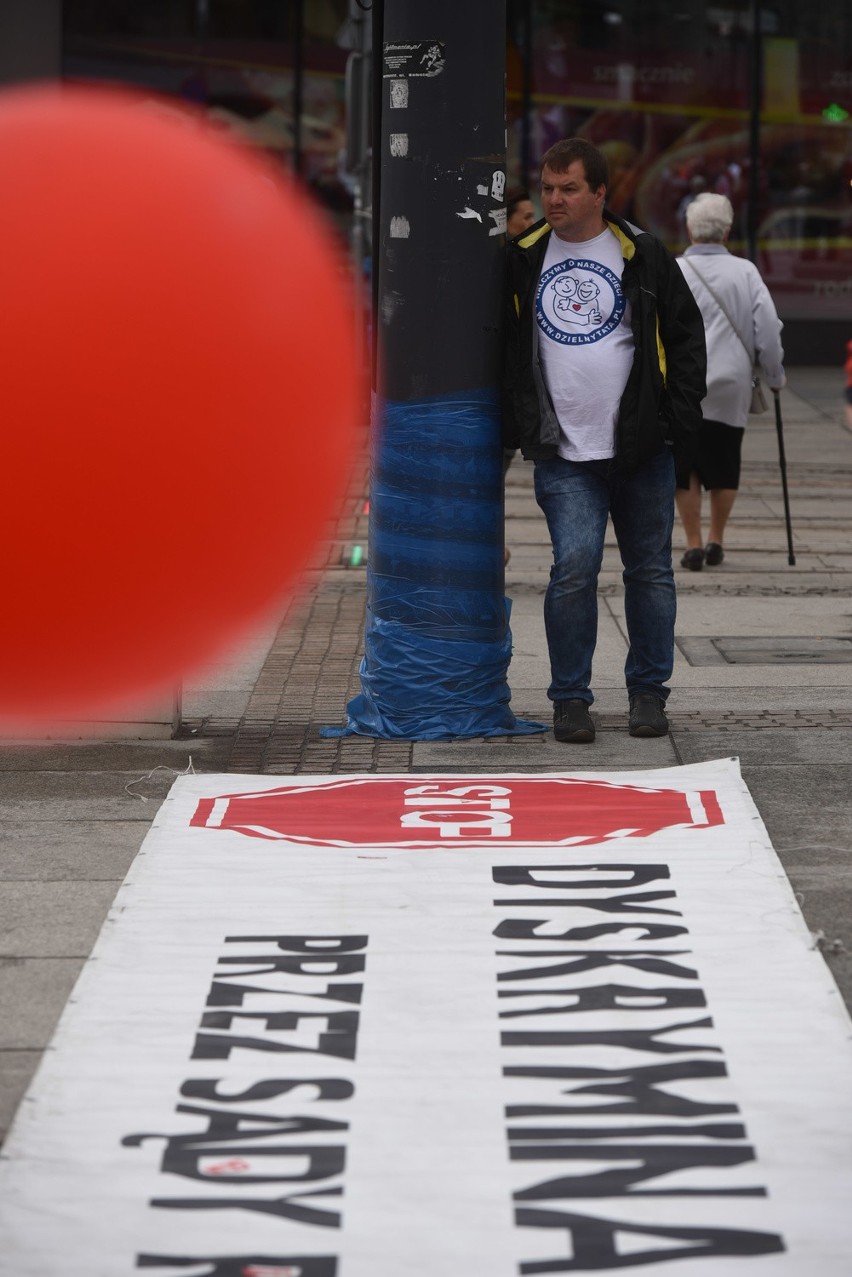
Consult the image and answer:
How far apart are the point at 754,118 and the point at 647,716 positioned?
55.9ft

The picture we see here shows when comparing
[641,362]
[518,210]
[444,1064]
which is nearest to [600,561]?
[641,362]

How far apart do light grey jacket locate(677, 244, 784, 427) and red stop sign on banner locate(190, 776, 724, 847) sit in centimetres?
417

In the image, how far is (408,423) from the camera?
639 cm

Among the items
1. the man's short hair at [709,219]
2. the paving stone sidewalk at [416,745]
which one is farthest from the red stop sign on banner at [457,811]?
the man's short hair at [709,219]

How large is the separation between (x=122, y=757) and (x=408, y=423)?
140 centimetres

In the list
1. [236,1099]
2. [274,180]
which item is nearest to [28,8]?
[274,180]

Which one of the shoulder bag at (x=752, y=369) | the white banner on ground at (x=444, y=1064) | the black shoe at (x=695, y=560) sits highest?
the shoulder bag at (x=752, y=369)

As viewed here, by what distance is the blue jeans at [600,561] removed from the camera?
6.40m

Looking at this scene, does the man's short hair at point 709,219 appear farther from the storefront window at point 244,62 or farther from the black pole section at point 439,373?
the storefront window at point 244,62

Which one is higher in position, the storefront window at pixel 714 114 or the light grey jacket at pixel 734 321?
the storefront window at pixel 714 114

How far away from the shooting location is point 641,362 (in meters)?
6.27

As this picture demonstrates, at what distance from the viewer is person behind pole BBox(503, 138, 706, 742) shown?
6266 mm

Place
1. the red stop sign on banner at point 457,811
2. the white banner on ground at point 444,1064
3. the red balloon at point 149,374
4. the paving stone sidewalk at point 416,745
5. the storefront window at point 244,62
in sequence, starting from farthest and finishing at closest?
the storefront window at point 244,62 < the red stop sign on banner at point 457,811 < the paving stone sidewalk at point 416,745 < the red balloon at point 149,374 < the white banner on ground at point 444,1064

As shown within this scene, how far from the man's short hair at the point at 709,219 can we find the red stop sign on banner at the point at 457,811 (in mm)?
4377
